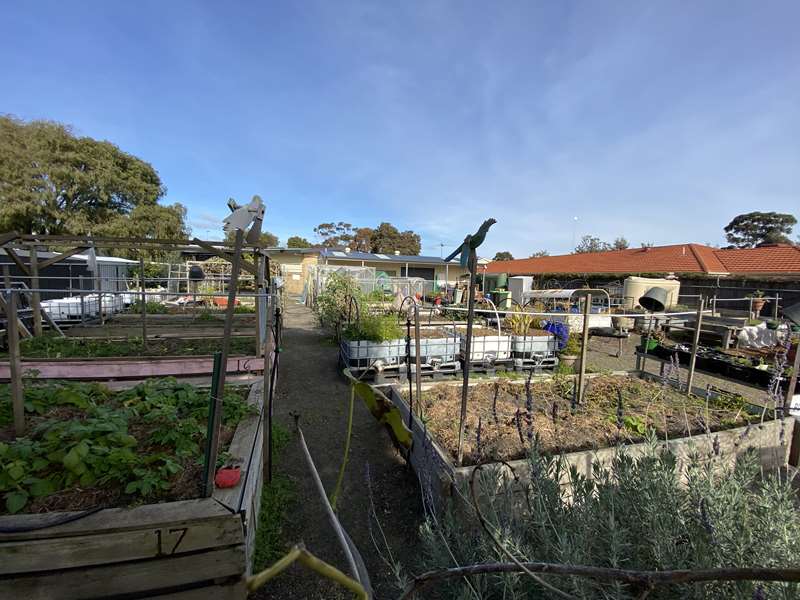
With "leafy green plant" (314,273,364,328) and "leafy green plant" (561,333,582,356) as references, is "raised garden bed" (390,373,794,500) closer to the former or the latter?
"leafy green plant" (561,333,582,356)

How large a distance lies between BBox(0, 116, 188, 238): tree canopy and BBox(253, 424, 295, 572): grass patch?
25242 millimetres

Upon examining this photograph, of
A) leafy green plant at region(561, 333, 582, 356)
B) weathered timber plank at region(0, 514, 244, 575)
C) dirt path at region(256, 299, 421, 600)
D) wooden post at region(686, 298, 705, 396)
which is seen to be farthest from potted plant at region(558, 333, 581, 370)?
weathered timber plank at region(0, 514, 244, 575)

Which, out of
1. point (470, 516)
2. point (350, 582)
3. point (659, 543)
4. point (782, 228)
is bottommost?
point (470, 516)

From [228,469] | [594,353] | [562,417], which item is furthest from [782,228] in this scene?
[228,469]

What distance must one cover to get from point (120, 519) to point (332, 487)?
200 cm

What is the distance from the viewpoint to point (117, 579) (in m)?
1.74

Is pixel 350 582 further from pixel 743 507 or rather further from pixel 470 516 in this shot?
pixel 470 516

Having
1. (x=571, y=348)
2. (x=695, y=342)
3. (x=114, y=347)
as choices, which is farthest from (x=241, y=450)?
(x=571, y=348)

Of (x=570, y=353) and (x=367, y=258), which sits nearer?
(x=570, y=353)

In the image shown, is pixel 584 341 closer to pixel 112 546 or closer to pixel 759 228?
pixel 112 546

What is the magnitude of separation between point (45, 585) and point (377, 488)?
7.77ft

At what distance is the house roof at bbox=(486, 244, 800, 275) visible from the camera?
16.4 meters

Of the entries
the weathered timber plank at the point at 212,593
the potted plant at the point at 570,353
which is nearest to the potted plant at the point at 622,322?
the potted plant at the point at 570,353

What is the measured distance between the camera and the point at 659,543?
1410mm
